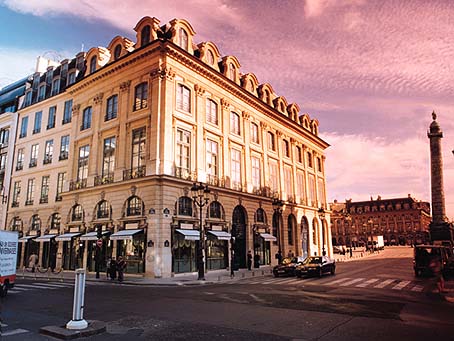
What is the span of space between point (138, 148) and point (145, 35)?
994 centimetres

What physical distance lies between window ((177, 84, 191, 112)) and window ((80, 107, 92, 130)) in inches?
415

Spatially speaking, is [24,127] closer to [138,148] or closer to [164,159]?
[138,148]

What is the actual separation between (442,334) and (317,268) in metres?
15.8

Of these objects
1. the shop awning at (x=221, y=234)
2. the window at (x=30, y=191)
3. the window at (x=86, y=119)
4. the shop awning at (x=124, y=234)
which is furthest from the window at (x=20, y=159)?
the shop awning at (x=221, y=234)

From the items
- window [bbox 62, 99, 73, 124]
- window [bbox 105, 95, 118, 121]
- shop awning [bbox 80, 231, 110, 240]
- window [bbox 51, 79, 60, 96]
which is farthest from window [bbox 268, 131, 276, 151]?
window [bbox 51, 79, 60, 96]

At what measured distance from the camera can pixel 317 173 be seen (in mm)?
54875

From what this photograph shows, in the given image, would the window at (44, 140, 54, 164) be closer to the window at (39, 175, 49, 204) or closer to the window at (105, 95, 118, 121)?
the window at (39, 175, 49, 204)

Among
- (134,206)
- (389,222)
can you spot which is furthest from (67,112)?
(389,222)

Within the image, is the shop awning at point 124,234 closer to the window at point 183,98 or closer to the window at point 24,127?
the window at point 183,98

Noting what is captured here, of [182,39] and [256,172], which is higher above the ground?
[182,39]

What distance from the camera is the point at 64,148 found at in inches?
1459

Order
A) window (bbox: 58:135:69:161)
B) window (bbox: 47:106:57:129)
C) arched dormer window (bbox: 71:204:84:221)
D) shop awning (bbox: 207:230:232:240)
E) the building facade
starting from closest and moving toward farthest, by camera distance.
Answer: shop awning (bbox: 207:230:232:240), arched dormer window (bbox: 71:204:84:221), window (bbox: 58:135:69:161), window (bbox: 47:106:57:129), the building facade

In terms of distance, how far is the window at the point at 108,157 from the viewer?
30.5 m

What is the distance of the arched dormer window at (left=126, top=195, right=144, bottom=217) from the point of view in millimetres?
26797
